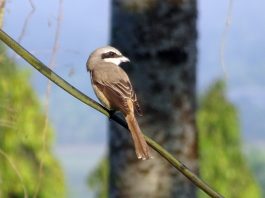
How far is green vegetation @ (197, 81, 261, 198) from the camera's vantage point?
18156 millimetres

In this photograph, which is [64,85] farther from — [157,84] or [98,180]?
[98,180]

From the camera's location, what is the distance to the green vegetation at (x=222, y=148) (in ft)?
A: 59.6

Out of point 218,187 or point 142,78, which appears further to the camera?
point 218,187

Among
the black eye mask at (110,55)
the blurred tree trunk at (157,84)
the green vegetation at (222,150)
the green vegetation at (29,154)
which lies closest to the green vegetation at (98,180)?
the green vegetation at (222,150)

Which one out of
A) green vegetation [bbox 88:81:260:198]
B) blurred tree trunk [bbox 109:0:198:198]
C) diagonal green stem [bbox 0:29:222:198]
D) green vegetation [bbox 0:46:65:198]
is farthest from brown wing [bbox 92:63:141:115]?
green vegetation [bbox 88:81:260:198]

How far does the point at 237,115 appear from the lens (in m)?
18.4

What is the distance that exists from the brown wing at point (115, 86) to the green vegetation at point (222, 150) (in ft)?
46.6

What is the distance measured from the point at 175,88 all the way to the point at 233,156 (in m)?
13.8

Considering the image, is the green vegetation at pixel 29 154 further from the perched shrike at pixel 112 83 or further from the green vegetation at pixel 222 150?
the perched shrike at pixel 112 83

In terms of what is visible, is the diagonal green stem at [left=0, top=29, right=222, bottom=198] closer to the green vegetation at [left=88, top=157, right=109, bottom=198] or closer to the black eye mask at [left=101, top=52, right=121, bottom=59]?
the black eye mask at [left=101, top=52, right=121, bottom=59]

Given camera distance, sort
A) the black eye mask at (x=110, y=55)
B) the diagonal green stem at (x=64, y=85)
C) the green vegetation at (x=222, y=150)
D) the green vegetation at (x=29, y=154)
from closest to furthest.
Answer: the diagonal green stem at (x=64, y=85) < the black eye mask at (x=110, y=55) < the green vegetation at (x=29, y=154) < the green vegetation at (x=222, y=150)

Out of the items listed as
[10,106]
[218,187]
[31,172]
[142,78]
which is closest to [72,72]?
[10,106]

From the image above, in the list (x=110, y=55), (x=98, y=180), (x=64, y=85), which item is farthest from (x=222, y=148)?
(x=64, y=85)

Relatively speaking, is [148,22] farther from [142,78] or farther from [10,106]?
[10,106]
